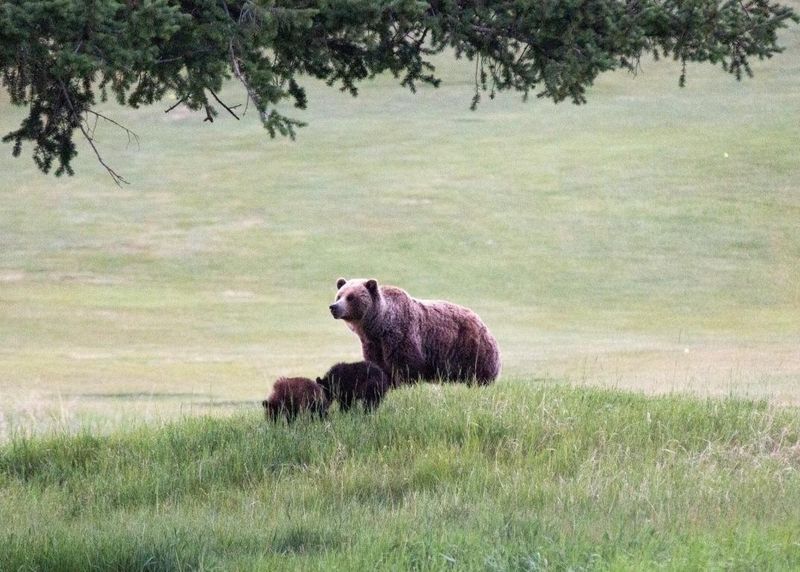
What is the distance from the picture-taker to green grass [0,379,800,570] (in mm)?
6371

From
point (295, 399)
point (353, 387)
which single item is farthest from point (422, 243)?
point (295, 399)

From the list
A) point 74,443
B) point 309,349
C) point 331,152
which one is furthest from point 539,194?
point 74,443

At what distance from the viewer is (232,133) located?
53062mm

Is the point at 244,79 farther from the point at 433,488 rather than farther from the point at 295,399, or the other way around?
the point at 295,399

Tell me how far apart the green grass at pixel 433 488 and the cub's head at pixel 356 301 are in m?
1.23

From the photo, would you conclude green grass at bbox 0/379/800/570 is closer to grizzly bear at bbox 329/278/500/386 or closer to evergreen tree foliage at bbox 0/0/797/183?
grizzly bear at bbox 329/278/500/386

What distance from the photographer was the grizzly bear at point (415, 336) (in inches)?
456

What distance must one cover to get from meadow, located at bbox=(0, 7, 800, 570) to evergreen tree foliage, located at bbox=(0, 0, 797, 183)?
7.94 feet

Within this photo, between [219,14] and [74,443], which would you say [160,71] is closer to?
[219,14]

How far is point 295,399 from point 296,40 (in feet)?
10.3

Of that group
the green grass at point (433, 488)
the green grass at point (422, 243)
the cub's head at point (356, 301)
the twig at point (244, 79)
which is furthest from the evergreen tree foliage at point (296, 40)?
the green grass at point (422, 243)

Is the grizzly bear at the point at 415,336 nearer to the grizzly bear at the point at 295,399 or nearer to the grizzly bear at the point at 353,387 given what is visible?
the grizzly bear at the point at 353,387

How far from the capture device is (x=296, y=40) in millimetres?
7648

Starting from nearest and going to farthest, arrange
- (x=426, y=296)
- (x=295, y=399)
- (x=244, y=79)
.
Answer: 1. (x=244, y=79)
2. (x=295, y=399)
3. (x=426, y=296)
